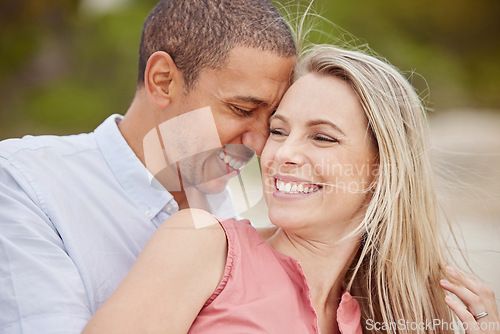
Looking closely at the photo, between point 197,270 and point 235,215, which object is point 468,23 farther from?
point 197,270

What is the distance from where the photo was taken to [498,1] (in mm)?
11500

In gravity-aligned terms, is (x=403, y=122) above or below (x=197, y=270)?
above

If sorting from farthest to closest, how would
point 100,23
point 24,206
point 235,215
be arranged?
point 100,23
point 235,215
point 24,206

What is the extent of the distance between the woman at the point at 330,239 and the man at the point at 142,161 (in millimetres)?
235

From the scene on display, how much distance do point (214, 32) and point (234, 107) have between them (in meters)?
0.29

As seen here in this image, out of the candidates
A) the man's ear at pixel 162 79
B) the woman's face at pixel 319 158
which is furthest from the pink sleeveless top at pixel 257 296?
the man's ear at pixel 162 79

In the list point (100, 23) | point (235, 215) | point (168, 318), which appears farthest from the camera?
point (100, 23)

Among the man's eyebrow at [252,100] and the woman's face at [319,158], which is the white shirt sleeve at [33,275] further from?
the man's eyebrow at [252,100]

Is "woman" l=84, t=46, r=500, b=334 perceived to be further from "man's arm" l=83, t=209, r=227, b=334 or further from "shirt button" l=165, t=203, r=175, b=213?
"shirt button" l=165, t=203, r=175, b=213

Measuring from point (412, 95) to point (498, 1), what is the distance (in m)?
11.0

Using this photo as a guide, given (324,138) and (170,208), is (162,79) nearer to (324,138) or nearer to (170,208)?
(170,208)

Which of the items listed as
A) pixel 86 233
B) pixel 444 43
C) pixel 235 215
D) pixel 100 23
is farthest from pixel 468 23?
pixel 86 233

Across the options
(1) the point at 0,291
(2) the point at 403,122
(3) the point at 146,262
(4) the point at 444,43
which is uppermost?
(4) the point at 444,43

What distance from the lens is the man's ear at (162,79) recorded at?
84.4 inches
